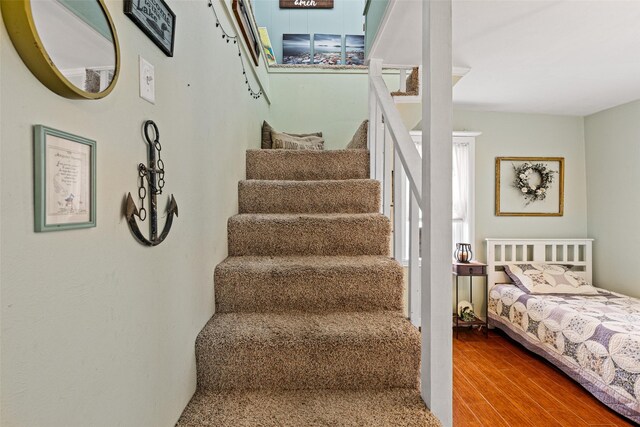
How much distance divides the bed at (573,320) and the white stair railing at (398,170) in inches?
71.7

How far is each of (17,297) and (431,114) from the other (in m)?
1.09

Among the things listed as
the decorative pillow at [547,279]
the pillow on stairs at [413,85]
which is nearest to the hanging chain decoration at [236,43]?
the pillow on stairs at [413,85]

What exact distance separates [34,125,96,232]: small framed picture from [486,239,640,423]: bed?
122 inches

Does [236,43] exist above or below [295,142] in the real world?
above

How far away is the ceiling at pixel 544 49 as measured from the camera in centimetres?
188

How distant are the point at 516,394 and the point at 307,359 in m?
2.21

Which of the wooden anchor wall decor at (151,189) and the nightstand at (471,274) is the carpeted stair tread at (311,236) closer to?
the wooden anchor wall decor at (151,189)

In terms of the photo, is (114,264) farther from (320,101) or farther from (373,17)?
(320,101)

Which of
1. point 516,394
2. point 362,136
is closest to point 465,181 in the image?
point 362,136

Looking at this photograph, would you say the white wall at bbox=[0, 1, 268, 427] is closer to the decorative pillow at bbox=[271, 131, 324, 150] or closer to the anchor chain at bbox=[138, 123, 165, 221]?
the anchor chain at bbox=[138, 123, 165, 221]

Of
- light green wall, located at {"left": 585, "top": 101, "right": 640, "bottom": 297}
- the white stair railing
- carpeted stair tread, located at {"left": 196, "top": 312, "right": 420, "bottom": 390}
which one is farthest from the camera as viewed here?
light green wall, located at {"left": 585, "top": 101, "right": 640, "bottom": 297}

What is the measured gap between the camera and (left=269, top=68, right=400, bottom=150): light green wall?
3.19 metres

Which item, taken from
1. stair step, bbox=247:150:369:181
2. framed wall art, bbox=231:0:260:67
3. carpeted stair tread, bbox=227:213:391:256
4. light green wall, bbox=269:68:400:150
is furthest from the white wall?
light green wall, bbox=269:68:400:150

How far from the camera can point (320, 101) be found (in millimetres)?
3215
